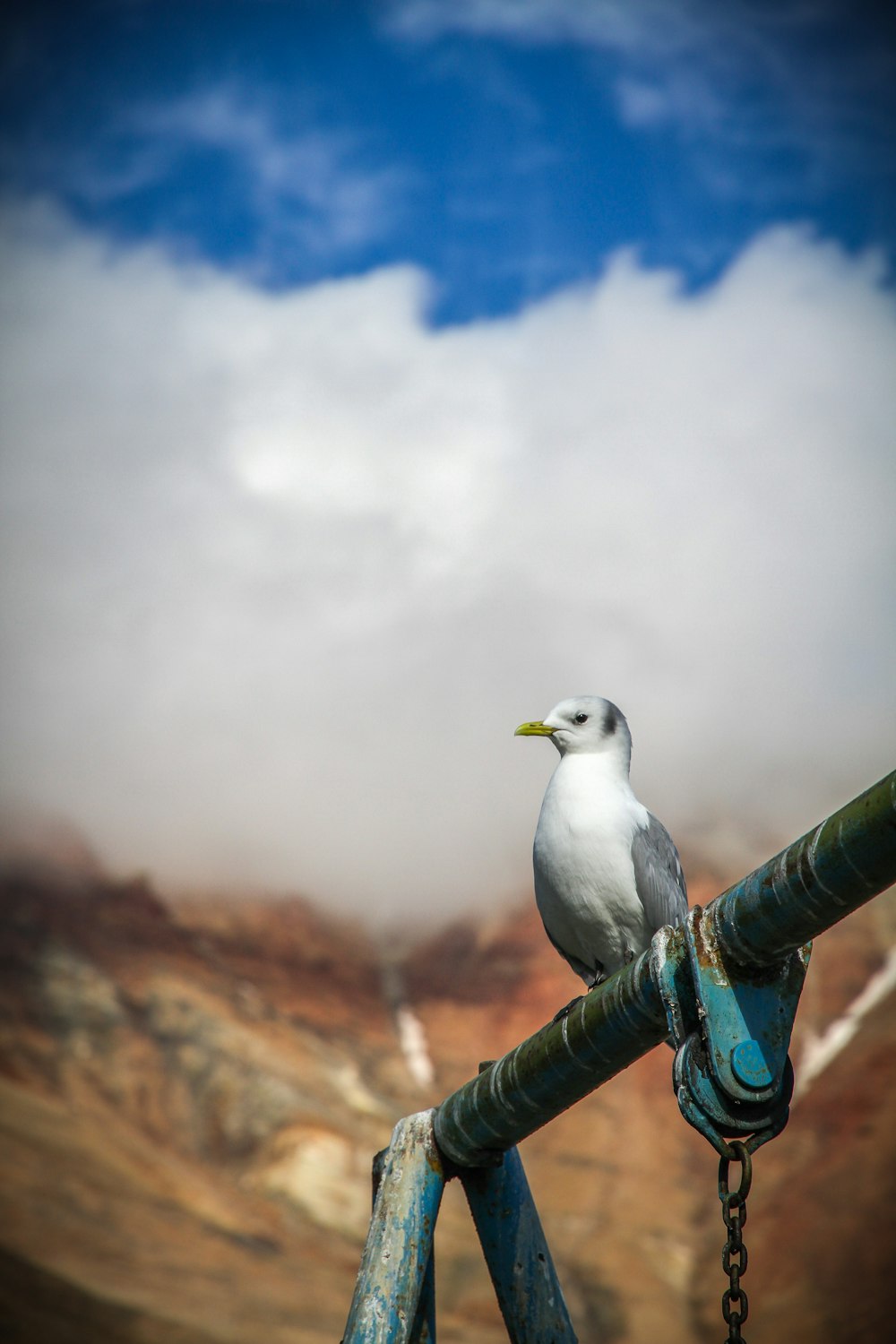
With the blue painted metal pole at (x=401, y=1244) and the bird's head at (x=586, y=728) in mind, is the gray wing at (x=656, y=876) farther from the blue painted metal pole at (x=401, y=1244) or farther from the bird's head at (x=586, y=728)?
the blue painted metal pole at (x=401, y=1244)

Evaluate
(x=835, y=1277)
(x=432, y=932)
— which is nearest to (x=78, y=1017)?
(x=432, y=932)

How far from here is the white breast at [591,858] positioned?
6.00 meters

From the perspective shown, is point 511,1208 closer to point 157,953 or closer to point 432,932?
point 157,953

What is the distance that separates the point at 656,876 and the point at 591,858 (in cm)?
31

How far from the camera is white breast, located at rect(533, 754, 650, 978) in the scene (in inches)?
236

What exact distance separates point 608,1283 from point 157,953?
1414 cm

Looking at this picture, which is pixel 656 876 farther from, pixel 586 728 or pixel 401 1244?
pixel 401 1244

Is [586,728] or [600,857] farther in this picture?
[586,728]

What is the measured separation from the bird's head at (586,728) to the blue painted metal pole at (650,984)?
236 centimetres

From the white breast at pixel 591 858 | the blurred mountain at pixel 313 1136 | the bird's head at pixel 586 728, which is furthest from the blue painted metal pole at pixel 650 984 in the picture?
the blurred mountain at pixel 313 1136

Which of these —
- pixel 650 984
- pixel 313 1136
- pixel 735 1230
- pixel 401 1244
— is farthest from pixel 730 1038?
pixel 313 1136

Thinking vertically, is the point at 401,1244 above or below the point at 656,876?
below

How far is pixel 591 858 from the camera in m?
6.00

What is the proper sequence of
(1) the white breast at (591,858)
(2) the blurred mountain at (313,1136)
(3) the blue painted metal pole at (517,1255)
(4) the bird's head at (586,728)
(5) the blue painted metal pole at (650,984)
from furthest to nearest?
(2) the blurred mountain at (313,1136), (4) the bird's head at (586,728), (1) the white breast at (591,858), (3) the blue painted metal pole at (517,1255), (5) the blue painted metal pole at (650,984)
